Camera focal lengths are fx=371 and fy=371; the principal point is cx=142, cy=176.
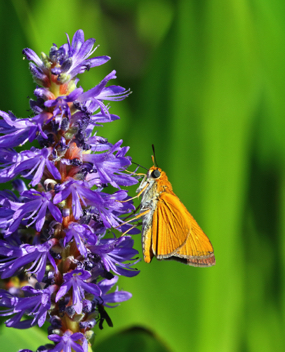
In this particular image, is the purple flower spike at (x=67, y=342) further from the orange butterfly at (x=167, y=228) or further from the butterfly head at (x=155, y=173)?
the butterfly head at (x=155, y=173)

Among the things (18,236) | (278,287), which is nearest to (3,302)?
(18,236)

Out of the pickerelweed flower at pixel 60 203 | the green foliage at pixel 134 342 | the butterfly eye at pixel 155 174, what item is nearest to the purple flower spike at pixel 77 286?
the pickerelweed flower at pixel 60 203

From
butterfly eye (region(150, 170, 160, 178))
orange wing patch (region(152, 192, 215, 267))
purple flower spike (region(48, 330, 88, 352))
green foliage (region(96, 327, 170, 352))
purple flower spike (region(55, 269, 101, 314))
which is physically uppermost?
butterfly eye (region(150, 170, 160, 178))

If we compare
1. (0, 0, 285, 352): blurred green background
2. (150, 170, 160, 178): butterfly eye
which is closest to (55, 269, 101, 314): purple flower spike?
(150, 170, 160, 178): butterfly eye

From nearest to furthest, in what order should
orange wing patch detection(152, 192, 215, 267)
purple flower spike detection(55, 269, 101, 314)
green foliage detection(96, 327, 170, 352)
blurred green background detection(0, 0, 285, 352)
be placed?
purple flower spike detection(55, 269, 101, 314) → green foliage detection(96, 327, 170, 352) → orange wing patch detection(152, 192, 215, 267) → blurred green background detection(0, 0, 285, 352)

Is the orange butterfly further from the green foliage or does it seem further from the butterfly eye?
the green foliage

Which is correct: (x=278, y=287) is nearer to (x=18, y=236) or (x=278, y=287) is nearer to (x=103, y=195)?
(x=103, y=195)

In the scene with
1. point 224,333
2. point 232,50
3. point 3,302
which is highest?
point 232,50
